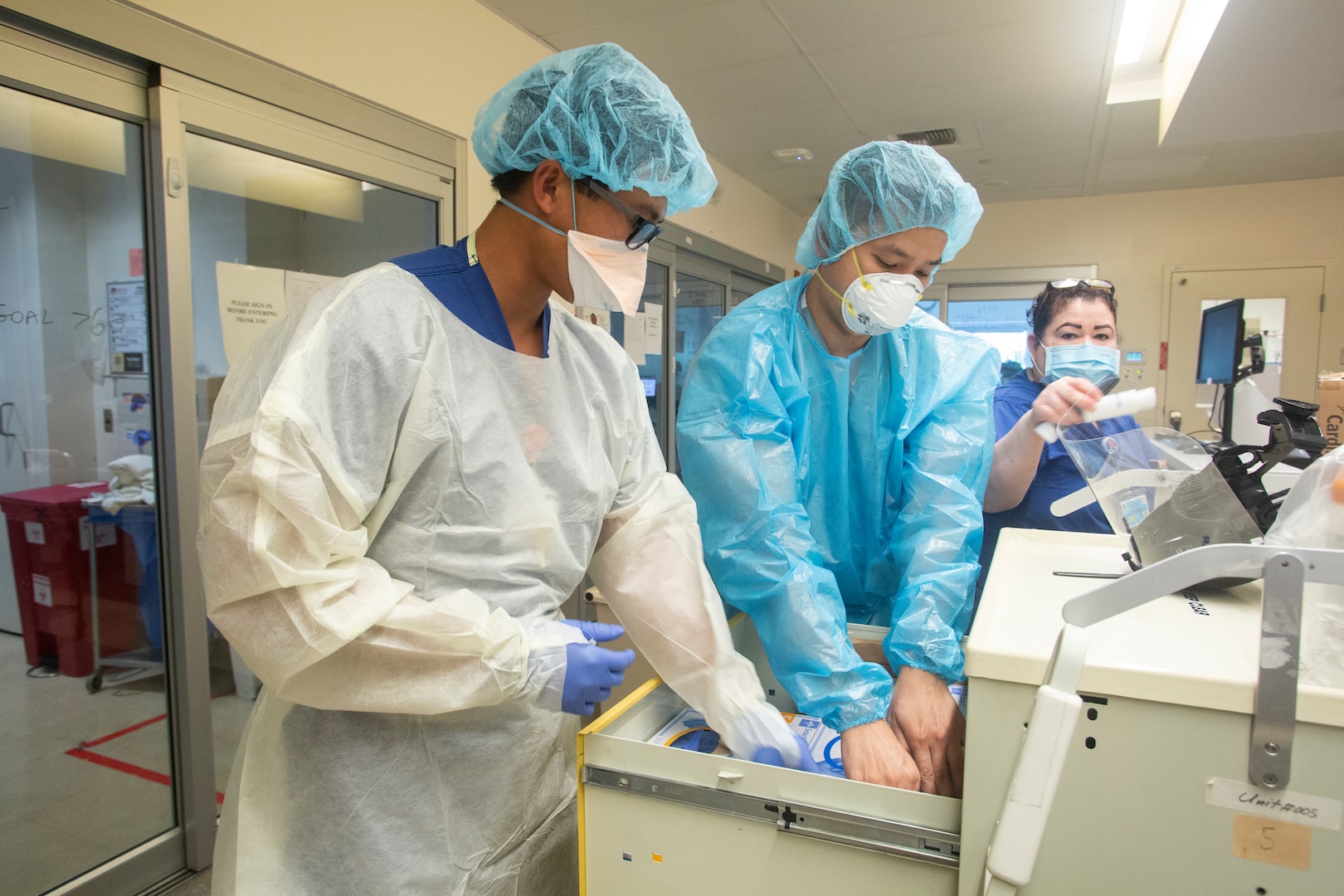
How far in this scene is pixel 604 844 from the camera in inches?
35.2

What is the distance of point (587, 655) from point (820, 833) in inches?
11.7

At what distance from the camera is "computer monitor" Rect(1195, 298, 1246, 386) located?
2939 millimetres

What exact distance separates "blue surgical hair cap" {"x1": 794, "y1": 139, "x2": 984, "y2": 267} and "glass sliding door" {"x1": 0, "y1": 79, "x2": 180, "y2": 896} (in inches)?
60.9

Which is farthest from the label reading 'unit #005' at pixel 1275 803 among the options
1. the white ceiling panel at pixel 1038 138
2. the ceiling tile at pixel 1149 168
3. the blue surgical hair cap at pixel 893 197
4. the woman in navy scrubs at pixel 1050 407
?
the ceiling tile at pixel 1149 168

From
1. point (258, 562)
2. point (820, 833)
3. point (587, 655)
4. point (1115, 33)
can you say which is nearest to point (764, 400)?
point (587, 655)

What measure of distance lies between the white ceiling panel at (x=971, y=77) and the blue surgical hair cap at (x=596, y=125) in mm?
1580

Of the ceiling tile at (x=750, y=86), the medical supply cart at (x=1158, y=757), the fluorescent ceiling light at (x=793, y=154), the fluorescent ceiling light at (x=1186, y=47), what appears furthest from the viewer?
the fluorescent ceiling light at (x=793, y=154)

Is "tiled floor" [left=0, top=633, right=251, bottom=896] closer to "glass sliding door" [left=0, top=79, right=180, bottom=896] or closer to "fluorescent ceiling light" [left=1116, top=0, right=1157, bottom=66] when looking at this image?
"glass sliding door" [left=0, top=79, right=180, bottom=896]

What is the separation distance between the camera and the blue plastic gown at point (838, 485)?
1029 millimetres

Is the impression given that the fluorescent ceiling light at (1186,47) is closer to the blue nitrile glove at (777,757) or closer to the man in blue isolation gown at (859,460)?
the man in blue isolation gown at (859,460)

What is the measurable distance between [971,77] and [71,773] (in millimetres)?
3829

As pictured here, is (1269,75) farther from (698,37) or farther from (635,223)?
(635,223)

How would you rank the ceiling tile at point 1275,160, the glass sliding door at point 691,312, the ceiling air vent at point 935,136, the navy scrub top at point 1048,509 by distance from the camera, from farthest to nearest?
the glass sliding door at point 691,312
the ceiling tile at point 1275,160
the ceiling air vent at point 935,136
the navy scrub top at point 1048,509

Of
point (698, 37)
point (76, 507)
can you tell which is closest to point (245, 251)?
point (76, 507)
